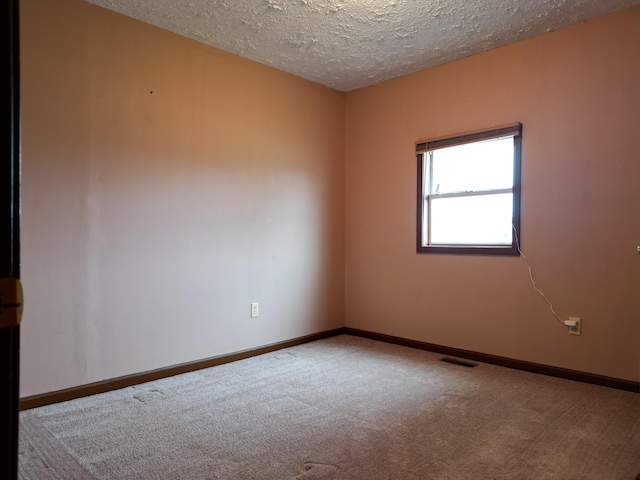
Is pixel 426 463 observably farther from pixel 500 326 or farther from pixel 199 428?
pixel 500 326

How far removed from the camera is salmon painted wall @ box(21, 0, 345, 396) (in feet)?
8.17

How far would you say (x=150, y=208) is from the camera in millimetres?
2936

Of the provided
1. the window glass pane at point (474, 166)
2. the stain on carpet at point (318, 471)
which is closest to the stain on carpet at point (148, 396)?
the stain on carpet at point (318, 471)

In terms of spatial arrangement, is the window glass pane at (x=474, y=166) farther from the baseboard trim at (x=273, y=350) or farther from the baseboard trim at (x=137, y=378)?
the baseboard trim at (x=137, y=378)

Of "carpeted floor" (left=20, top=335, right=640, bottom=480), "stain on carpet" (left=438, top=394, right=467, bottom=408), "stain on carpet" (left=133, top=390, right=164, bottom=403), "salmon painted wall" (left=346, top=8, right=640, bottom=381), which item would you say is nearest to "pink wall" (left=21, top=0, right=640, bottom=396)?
"salmon painted wall" (left=346, top=8, right=640, bottom=381)

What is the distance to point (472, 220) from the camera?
351 centimetres

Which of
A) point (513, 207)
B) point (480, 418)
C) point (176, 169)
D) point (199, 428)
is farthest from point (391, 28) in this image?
point (199, 428)

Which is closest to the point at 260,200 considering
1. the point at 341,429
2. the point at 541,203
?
the point at 341,429

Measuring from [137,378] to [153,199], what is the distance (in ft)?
3.95

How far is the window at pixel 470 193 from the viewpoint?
3273 mm

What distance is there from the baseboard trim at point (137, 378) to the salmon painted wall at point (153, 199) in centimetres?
4
